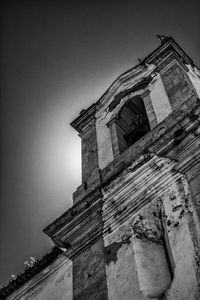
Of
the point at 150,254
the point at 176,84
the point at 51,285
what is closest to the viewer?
the point at 150,254

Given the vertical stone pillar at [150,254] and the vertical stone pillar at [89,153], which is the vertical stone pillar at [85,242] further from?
the vertical stone pillar at [89,153]

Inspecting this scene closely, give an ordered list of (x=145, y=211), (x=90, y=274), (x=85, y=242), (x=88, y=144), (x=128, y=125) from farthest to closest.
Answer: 1. (x=128, y=125)
2. (x=88, y=144)
3. (x=85, y=242)
4. (x=145, y=211)
5. (x=90, y=274)

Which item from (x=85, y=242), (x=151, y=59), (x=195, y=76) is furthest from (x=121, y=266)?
(x=151, y=59)

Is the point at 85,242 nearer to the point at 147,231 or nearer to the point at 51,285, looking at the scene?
the point at 147,231

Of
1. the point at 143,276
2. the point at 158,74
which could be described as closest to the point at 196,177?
the point at 143,276

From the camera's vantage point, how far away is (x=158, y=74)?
10898 mm

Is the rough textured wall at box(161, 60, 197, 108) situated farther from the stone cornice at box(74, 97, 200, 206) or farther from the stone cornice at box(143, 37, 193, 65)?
the stone cornice at box(143, 37, 193, 65)

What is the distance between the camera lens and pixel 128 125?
1123 centimetres

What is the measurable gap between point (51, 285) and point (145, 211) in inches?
108

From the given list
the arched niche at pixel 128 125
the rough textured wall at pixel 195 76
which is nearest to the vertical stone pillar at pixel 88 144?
the arched niche at pixel 128 125

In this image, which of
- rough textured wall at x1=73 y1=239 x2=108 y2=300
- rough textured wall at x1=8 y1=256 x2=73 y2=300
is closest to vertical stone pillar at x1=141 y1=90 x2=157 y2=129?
rough textured wall at x1=73 y1=239 x2=108 y2=300

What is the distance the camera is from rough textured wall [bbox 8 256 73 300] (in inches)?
322

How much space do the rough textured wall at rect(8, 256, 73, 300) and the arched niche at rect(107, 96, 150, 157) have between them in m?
2.63

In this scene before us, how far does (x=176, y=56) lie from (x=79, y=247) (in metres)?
5.66
